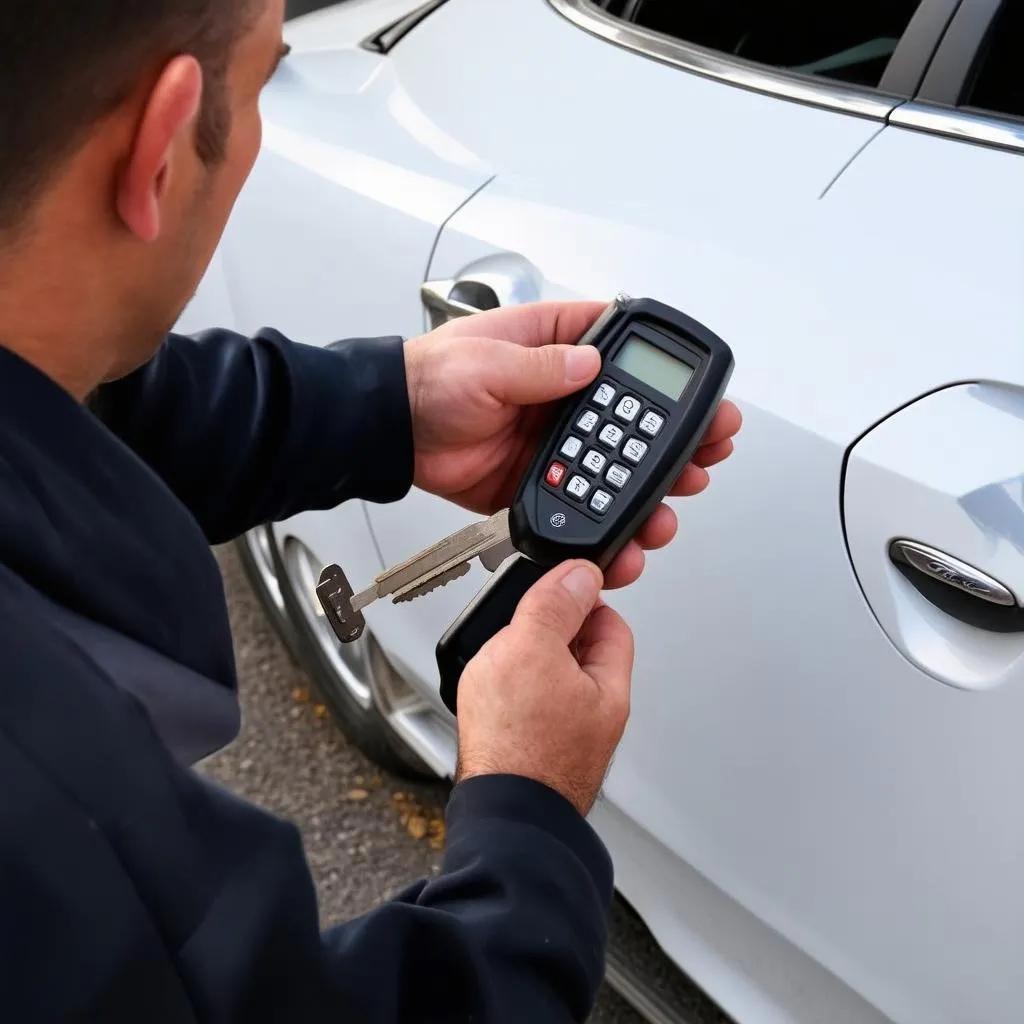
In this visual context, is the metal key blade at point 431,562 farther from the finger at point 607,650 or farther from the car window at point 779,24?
the car window at point 779,24

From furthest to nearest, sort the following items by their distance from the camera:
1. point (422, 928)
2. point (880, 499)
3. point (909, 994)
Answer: point (909, 994), point (880, 499), point (422, 928)

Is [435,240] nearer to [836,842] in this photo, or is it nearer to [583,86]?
[583,86]

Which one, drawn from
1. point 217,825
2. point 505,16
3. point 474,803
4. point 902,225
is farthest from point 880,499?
point 505,16

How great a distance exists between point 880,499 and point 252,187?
3.16ft

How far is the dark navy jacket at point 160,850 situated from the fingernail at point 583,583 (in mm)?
172

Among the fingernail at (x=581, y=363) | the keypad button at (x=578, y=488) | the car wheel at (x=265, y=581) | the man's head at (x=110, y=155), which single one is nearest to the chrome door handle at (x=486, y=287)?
the fingernail at (x=581, y=363)

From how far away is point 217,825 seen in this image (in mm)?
625

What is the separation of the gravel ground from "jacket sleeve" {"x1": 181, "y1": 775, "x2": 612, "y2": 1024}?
100cm

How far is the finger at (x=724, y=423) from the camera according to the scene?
967mm

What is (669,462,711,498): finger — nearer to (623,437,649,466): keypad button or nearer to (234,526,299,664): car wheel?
(623,437,649,466): keypad button

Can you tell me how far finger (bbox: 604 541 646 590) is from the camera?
1011 mm

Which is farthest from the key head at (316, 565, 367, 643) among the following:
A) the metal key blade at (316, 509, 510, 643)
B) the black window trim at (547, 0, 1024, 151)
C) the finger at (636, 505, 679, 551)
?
the black window trim at (547, 0, 1024, 151)

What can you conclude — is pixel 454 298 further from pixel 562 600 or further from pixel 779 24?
pixel 779 24

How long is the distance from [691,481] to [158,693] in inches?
20.4
